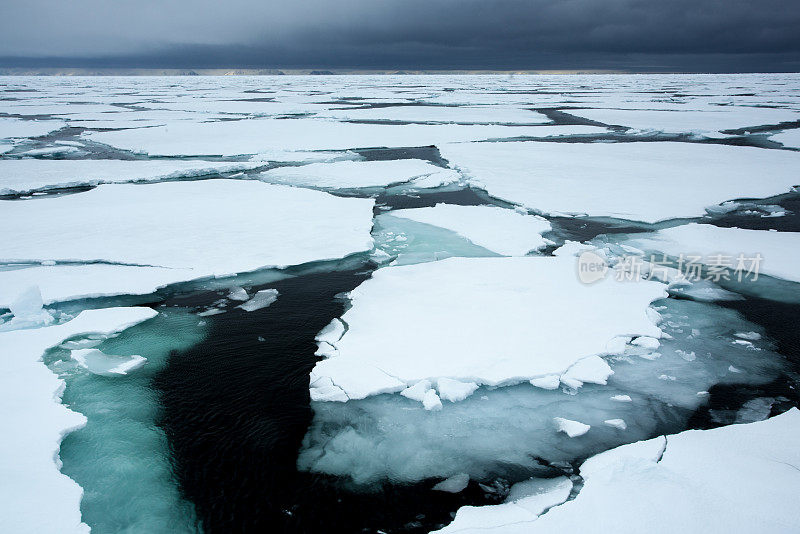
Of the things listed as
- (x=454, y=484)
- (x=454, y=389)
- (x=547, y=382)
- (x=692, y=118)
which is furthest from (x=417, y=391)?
(x=692, y=118)

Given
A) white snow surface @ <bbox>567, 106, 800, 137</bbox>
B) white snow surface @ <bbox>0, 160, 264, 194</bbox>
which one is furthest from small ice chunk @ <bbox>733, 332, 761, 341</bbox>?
white snow surface @ <bbox>567, 106, 800, 137</bbox>

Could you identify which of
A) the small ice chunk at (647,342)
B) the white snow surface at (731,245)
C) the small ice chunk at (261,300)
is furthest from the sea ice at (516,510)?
the white snow surface at (731,245)

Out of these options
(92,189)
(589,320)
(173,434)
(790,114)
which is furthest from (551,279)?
(790,114)

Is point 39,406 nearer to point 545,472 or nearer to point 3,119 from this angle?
point 545,472

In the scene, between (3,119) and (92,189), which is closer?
(92,189)

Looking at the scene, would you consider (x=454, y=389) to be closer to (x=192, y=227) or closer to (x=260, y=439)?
(x=260, y=439)
